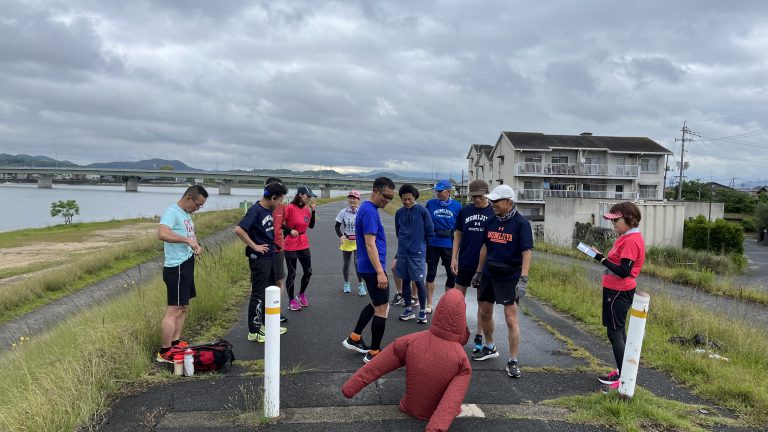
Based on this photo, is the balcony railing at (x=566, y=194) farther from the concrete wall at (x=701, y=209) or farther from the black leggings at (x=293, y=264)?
the black leggings at (x=293, y=264)

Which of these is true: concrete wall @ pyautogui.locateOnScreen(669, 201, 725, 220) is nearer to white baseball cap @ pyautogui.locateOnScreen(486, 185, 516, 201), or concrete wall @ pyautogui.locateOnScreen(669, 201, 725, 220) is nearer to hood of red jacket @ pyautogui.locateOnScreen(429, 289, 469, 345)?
white baseball cap @ pyautogui.locateOnScreen(486, 185, 516, 201)

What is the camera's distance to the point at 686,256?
24.8 m

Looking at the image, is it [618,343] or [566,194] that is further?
[566,194]

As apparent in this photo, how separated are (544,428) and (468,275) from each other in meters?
1.99

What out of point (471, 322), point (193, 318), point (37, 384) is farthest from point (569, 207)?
point (37, 384)

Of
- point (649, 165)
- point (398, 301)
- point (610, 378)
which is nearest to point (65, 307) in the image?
point (398, 301)

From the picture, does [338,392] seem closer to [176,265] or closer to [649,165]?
[176,265]

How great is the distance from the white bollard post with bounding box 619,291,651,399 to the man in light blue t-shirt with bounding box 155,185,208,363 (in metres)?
3.87

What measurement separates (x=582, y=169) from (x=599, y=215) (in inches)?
738

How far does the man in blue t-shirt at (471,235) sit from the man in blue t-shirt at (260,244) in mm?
1990

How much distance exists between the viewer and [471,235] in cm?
528

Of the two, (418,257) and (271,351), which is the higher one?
(418,257)

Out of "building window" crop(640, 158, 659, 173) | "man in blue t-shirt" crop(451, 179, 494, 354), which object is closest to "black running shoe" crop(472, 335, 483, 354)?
"man in blue t-shirt" crop(451, 179, 494, 354)

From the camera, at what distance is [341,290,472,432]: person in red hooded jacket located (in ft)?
11.3
